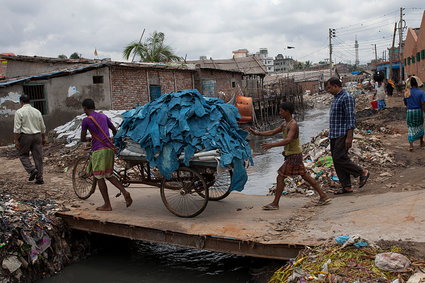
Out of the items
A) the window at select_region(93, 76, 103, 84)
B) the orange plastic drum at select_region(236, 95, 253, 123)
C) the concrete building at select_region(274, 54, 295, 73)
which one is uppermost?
the concrete building at select_region(274, 54, 295, 73)

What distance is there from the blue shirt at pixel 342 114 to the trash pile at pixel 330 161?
1515 mm

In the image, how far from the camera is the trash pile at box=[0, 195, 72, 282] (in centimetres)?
492

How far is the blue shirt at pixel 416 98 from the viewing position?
813 cm

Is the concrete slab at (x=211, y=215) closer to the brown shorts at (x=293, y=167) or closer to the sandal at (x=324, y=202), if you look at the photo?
the sandal at (x=324, y=202)

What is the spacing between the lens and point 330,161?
325 inches

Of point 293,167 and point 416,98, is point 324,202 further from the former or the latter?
point 416,98

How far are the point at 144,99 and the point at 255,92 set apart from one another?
10.3 meters

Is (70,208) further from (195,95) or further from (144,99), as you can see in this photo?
(144,99)

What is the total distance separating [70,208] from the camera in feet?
20.4

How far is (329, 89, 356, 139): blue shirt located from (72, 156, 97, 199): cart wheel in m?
4.00

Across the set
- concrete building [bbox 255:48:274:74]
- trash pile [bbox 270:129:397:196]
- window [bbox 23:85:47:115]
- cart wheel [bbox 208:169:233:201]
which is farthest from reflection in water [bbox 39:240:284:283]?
concrete building [bbox 255:48:274:74]

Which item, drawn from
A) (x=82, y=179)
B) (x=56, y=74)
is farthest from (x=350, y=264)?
(x=56, y=74)

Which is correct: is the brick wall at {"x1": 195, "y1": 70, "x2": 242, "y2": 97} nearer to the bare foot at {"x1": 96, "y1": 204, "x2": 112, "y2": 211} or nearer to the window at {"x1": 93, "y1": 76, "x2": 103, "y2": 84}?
the window at {"x1": 93, "y1": 76, "x2": 103, "y2": 84}

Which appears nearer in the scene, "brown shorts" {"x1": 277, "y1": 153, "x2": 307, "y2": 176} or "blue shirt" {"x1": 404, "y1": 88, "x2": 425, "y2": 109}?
"brown shorts" {"x1": 277, "y1": 153, "x2": 307, "y2": 176}
